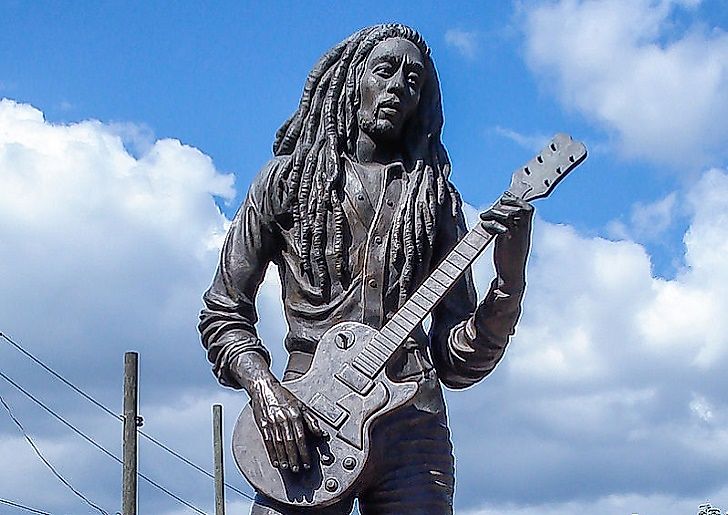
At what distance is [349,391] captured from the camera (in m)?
4.88

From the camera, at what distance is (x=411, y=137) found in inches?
219

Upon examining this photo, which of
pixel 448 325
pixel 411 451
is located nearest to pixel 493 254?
pixel 448 325

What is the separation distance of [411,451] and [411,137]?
133 cm

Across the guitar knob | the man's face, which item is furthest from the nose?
the guitar knob

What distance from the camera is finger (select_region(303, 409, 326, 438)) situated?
15.7ft

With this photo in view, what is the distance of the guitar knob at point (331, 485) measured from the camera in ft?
15.6

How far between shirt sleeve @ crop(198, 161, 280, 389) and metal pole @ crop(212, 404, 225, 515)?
14.8m

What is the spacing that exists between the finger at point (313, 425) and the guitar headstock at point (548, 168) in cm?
115

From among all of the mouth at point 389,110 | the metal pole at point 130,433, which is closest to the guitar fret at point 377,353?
the mouth at point 389,110

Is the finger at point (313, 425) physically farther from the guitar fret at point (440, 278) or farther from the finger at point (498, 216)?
the finger at point (498, 216)

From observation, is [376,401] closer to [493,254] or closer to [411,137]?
[493,254]

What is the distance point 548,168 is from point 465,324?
2.26 ft

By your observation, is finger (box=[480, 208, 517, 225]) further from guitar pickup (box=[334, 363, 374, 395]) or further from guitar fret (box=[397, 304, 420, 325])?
guitar pickup (box=[334, 363, 374, 395])

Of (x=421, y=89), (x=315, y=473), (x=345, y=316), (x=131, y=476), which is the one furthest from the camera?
(x=131, y=476)
